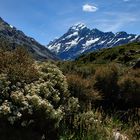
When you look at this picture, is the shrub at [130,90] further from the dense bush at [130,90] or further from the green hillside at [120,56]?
the green hillside at [120,56]

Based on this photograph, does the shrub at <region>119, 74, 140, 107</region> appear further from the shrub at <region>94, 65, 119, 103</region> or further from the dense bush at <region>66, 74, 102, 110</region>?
the dense bush at <region>66, 74, 102, 110</region>

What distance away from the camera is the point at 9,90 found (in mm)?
11188

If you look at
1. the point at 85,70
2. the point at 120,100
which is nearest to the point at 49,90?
the point at 120,100

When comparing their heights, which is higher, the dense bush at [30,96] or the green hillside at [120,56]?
the green hillside at [120,56]

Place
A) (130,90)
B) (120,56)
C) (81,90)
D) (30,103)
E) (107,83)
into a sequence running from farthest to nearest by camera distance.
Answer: (120,56)
(107,83)
(130,90)
(81,90)
(30,103)

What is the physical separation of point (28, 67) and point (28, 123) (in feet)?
8.53

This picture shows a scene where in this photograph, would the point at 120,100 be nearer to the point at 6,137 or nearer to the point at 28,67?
the point at 28,67

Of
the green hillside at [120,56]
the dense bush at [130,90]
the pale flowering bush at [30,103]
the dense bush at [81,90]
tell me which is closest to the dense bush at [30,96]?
the pale flowering bush at [30,103]

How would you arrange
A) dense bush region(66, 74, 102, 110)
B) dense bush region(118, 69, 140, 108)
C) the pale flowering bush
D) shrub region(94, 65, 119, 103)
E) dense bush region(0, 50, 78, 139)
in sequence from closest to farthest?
1. the pale flowering bush
2. dense bush region(0, 50, 78, 139)
3. dense bush region(66, 74, 102, 110)
4. dense bush region(118, 69, 140, 108)
5. shrub region(94, 65, 119, 103)

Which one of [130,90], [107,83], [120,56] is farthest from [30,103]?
[120,56]

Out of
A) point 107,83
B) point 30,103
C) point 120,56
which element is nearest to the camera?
point 30,103

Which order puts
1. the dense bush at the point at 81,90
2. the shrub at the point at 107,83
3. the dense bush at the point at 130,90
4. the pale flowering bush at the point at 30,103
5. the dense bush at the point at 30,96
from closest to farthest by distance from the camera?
1. the pale flowering bush at the point at 30,103
2. the dense bush at the point at 30,96
3. the dense bush at the point at 81,90
4. the dense bush at the point at 130,90
5. the shrub at the point at 107,83

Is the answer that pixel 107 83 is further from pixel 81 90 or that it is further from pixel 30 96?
pixel 30 96

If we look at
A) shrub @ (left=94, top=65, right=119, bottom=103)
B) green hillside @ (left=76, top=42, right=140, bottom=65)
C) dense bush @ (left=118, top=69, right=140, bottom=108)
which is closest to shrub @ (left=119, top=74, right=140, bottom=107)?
dense bush @ (left=118, top=69, right=140, bottom=108)
